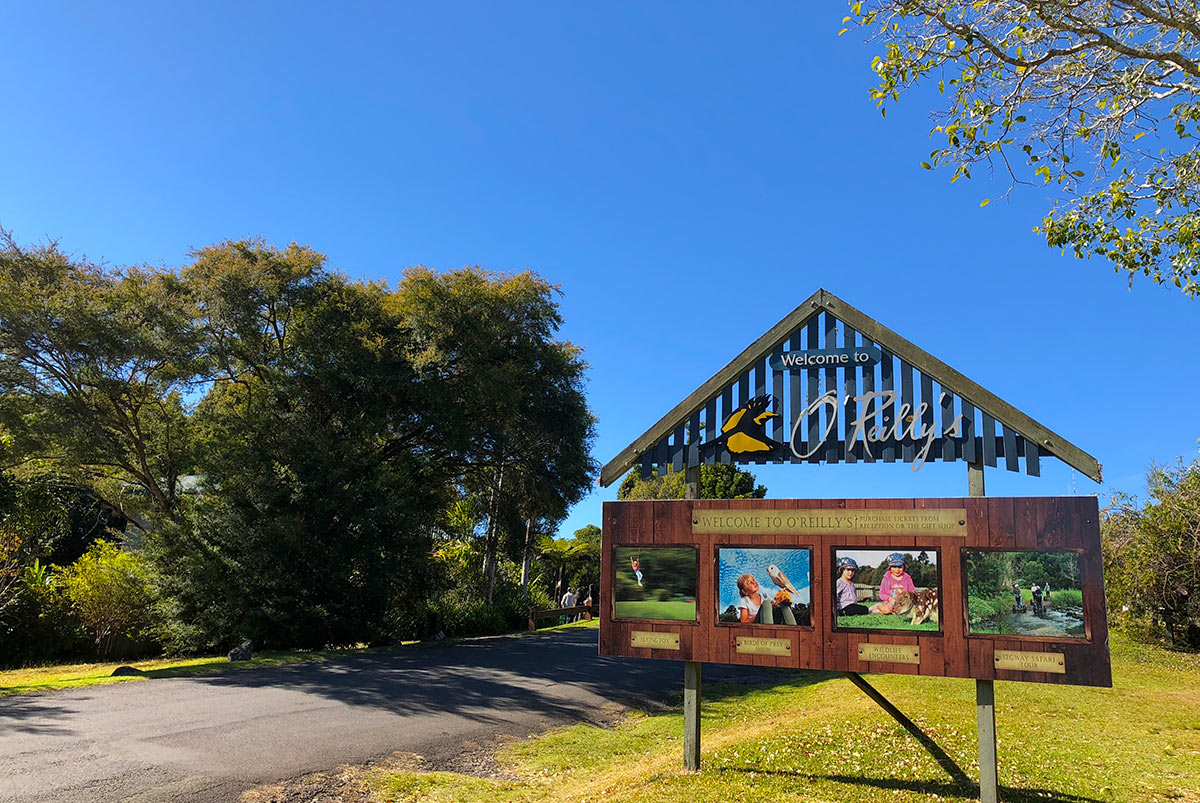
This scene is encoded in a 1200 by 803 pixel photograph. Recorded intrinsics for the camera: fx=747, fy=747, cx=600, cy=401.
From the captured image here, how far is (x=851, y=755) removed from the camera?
351 inches

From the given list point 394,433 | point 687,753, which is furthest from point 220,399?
point 687,753

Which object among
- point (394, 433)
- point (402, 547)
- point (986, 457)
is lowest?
point (402, 547)

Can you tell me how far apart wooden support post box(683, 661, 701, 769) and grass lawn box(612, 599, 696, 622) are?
0.60m

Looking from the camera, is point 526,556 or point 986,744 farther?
point 526,556

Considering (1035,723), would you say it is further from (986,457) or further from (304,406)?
(304,406)

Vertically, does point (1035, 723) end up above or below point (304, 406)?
below

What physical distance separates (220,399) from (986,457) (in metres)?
21.9

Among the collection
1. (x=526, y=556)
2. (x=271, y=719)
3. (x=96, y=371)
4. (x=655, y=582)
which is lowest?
(x=271, y=719)

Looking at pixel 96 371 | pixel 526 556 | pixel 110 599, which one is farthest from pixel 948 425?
pixel 526 556

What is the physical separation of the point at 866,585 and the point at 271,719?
8222 mm

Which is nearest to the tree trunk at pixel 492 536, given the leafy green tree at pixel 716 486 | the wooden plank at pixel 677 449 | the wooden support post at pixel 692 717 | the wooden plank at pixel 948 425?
the leafy green tree at pixel 716 486

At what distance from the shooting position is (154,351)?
19.9 m

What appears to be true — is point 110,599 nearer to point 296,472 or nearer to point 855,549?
point 296,472

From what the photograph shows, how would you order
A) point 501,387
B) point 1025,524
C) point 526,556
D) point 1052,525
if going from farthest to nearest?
point 526,556 → point 501,387 → point 1025,524 → point 1052,525
